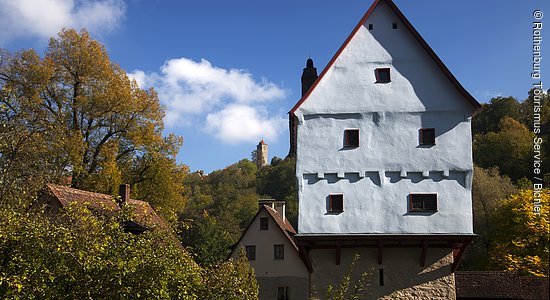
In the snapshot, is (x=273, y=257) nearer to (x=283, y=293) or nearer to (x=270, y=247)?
(x=270, y=247)

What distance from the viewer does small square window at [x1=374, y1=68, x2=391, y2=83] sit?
19.2 m

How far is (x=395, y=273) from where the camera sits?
1823 cm

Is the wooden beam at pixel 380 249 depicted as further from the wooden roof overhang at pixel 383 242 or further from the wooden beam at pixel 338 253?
the wooden beam at pixel 338 253

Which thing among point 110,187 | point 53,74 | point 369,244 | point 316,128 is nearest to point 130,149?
point 110,187

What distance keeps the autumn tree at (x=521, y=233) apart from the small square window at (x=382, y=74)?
10233 mm

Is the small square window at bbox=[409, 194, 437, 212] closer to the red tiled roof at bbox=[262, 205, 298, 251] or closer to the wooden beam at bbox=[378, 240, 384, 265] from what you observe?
the wooden beam at bbox=[378, 240, 384, 265]

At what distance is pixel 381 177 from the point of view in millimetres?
18359

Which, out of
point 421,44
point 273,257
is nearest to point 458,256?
point 421,44

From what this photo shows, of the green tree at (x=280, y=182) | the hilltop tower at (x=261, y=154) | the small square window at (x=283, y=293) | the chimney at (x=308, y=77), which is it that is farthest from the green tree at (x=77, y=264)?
the hilltop tower at (x=261, y=154)

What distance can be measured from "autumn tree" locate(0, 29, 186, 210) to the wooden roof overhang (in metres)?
13.2

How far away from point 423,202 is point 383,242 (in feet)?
6.22

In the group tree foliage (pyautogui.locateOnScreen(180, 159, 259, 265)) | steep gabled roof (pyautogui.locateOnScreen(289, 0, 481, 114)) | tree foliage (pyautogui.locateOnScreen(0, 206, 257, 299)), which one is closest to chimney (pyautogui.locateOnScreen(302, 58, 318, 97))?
steep gabled roof (pyautogui.locateOnScreen(289, 0, 481, 114))

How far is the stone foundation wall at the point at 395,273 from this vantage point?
18.0 meters

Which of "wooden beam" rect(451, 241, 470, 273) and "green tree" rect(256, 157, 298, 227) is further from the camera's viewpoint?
"green tree" rect(256, 157, 298, 227)
